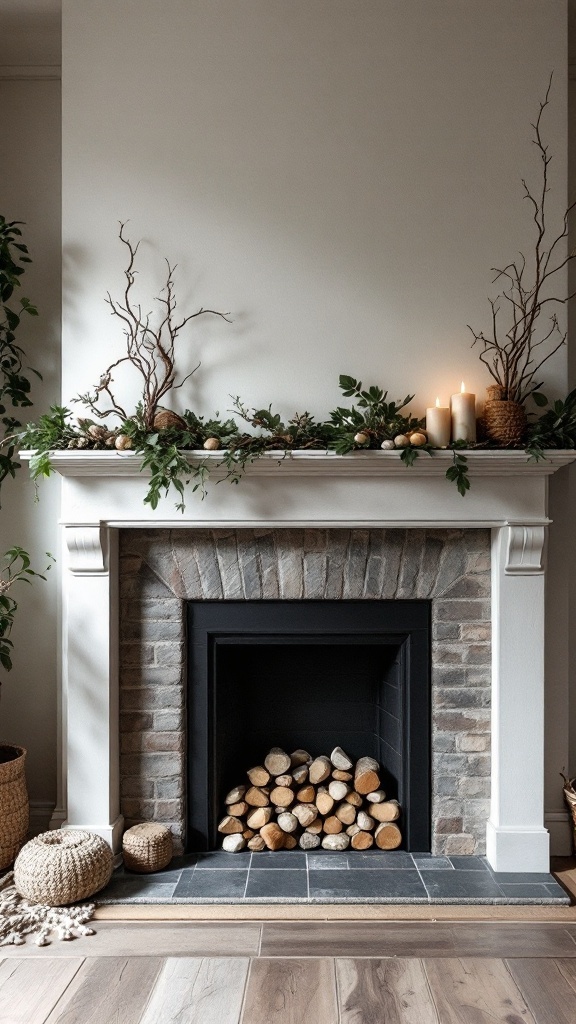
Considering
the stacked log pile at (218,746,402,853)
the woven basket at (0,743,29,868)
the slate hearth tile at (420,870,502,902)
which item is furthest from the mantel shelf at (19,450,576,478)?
the slate hearth tile at (420,870,502,902)

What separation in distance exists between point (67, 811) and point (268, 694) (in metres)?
0.82

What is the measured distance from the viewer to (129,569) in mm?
2588

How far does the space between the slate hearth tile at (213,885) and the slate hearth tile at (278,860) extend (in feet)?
0.24

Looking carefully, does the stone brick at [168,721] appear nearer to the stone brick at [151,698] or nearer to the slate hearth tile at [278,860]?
the stone brick at [151,698]

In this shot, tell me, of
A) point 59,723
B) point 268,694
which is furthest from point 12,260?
point 268,694

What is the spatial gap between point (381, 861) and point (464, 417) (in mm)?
1515

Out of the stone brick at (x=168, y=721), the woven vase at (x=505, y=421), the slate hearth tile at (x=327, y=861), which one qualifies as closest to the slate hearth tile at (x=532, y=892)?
the slate hearth tile at (x=327, y=861)

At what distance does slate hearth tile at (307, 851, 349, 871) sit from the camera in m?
2.48

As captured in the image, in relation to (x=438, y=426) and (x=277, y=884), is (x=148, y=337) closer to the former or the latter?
(x=438, y=426)

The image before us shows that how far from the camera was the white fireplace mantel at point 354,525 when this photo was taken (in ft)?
8.07

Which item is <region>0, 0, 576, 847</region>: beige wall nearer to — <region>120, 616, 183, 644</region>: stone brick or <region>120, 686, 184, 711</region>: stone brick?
<region>120, 616, 183, 644</region>: stone brick

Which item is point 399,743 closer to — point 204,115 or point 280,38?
point 204,115

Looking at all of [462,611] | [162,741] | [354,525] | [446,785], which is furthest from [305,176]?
[446,785]

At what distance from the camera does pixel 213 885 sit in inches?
93.3
